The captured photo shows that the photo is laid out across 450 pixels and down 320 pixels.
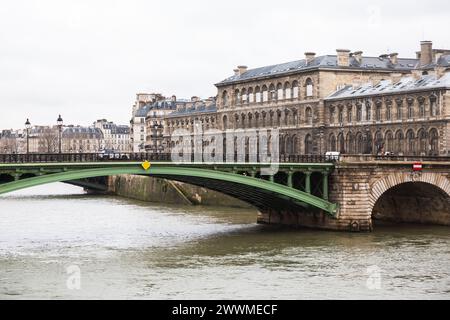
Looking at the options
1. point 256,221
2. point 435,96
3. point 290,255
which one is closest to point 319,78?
point 435,96

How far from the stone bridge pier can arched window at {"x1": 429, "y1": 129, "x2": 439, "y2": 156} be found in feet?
52.5

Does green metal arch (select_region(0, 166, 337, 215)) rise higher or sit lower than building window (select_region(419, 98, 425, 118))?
lower

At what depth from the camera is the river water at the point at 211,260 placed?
132ft

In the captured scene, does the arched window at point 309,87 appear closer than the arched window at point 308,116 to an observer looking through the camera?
Yes

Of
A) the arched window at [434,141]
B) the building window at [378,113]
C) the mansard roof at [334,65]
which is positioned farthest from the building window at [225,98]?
the arched window at [434,141]

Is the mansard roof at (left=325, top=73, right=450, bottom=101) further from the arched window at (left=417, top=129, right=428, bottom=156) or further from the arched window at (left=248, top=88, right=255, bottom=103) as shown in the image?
the arched window at (left=248, top=88, right=255, bottom=103)

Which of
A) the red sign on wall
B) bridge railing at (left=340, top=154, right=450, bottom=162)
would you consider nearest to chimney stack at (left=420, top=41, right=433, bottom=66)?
bridge railing at (left=340, top=154, right=450, bottom=162)

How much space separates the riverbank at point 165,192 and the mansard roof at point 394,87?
16.6m

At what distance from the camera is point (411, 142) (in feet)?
282

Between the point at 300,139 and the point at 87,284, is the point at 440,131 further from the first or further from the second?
the point at 87,284

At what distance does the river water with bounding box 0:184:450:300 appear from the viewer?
40250mm

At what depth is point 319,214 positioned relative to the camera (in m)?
62.3

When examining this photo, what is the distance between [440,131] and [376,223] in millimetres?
18337

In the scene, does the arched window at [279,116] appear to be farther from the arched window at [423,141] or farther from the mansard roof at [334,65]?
the arched window at [423,141]
